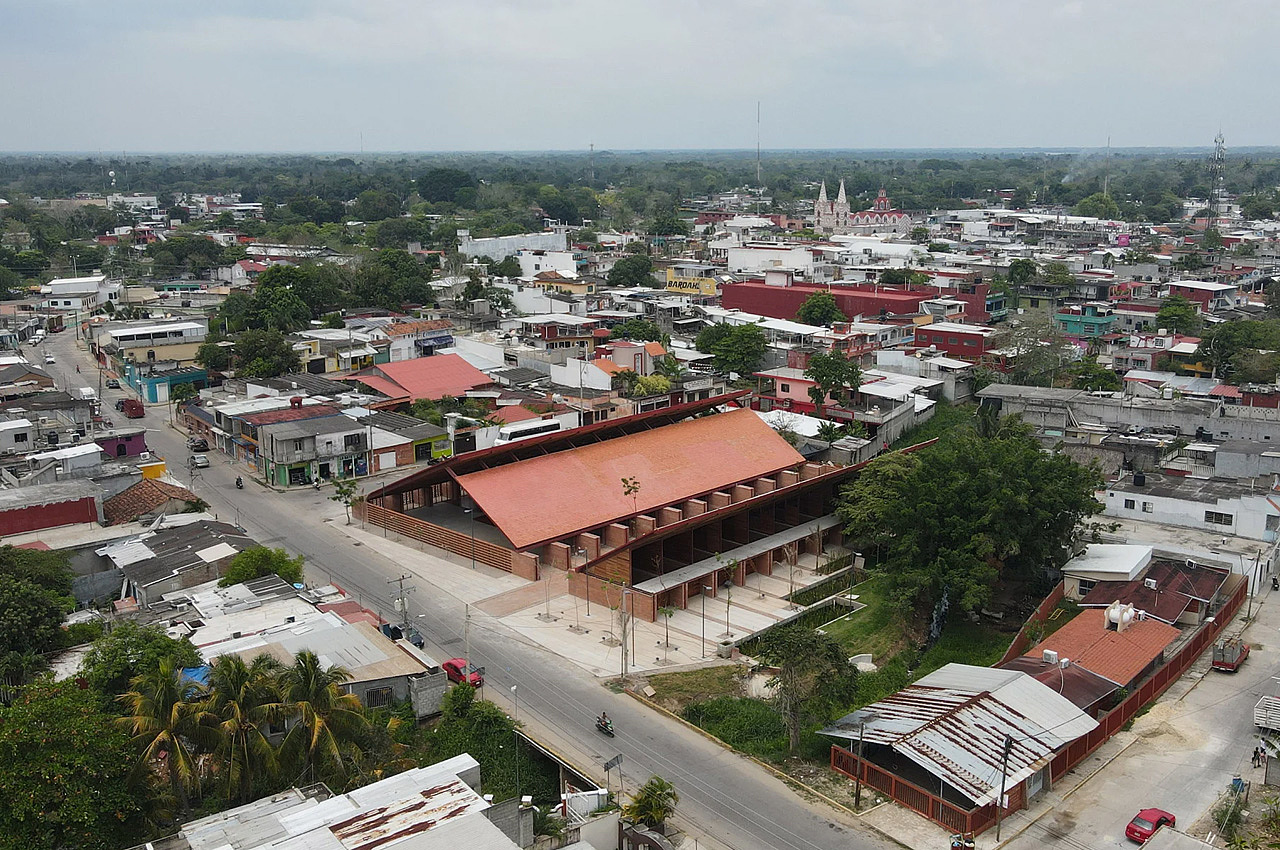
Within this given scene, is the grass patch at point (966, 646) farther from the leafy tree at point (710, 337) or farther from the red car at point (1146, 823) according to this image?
the leafy tree at point (710, 337)

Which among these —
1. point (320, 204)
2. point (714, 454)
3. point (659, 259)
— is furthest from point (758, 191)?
point (714, 454)

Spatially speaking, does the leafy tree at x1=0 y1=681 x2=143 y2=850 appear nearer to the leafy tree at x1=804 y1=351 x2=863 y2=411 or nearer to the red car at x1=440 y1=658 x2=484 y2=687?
the red car at x1=440 y1=658 x2=484 y2=687

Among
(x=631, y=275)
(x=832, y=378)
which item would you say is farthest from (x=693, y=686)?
(x=631, y=275)

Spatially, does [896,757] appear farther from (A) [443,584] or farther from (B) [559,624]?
(A) [443,584]

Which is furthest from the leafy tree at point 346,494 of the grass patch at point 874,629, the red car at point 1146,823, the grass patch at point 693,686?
the red car at point 1146,823

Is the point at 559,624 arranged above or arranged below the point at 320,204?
below

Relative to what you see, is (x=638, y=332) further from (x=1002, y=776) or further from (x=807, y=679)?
(x=1002, y=776)
